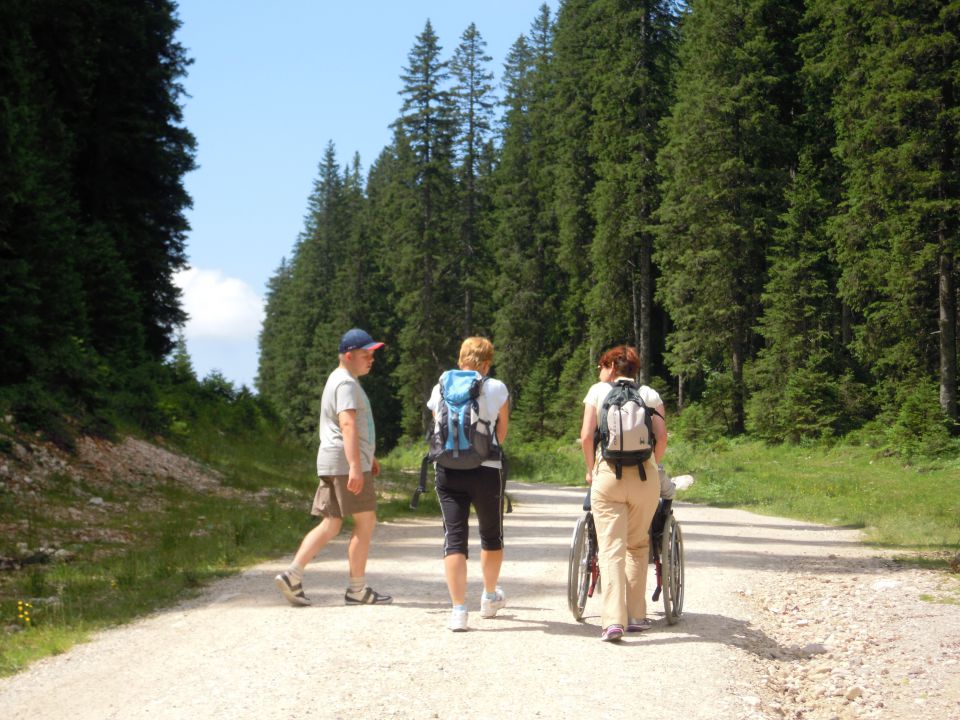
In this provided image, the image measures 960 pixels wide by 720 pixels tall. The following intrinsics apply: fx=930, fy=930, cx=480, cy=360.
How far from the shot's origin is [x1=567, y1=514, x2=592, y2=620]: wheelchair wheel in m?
7.02

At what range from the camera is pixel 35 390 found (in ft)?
48.4

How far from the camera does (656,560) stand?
7.29m

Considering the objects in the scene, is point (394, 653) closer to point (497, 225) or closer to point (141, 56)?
point (141, 56)

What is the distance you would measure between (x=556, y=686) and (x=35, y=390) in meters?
12.0

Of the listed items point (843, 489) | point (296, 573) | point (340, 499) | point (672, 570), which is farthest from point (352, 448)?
point (843, 489)

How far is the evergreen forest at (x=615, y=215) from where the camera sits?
63.3ft

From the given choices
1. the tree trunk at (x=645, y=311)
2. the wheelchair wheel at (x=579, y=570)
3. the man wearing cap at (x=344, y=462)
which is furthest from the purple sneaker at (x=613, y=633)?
the tree trunk at (x=645, y=311)

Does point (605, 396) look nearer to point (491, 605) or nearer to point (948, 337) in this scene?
point (491, 605)

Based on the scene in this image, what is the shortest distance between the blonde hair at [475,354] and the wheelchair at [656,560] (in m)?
1.32

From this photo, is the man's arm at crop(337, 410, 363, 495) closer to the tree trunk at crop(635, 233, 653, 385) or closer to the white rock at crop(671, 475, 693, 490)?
the white rock at crop(671, 475, 693, 490)

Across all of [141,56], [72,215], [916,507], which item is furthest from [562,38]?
[916,507]

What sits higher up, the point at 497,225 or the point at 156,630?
the point at 497,225

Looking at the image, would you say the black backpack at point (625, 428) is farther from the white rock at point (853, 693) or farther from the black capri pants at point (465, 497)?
the white rock at point (853, 693)

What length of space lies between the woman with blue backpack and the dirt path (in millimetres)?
604
